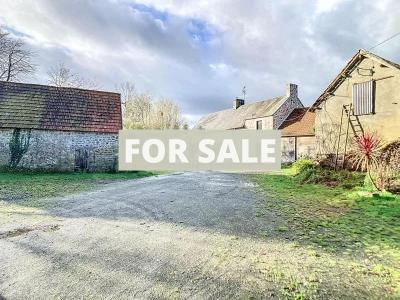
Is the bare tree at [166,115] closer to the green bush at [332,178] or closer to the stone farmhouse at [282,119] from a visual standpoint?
the stone farmhouse at [282,119]

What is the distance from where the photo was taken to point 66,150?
1711 cm

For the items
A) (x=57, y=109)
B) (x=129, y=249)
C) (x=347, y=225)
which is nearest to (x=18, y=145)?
(x=57, y=109)

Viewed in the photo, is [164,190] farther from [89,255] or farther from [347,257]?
[347,257]

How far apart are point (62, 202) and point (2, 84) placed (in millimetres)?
13524

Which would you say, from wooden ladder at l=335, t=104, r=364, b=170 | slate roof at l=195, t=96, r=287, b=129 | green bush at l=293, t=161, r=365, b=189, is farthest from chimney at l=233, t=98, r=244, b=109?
green bush at l=293, t=161, r=365, b=189

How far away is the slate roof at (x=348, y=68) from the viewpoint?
14.8 m

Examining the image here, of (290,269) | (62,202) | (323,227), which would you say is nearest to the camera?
(290,269)

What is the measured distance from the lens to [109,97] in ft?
66.7

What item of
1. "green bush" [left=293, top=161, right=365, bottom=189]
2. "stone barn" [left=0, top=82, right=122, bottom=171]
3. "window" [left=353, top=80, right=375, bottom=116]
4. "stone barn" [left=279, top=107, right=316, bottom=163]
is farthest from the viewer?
"stone barn" [left=279, top=107, right=316, bottom=163]

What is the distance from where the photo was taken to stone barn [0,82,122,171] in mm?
A: 16422

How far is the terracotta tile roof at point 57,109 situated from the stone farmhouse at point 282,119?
15.3 m

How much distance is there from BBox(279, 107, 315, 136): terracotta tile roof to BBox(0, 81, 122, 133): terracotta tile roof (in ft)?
50.6

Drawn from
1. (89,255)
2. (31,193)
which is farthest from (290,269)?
(31,193)

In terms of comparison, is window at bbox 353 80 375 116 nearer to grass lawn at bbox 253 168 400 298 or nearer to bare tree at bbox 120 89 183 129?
grass lawn at bbox 253 168 400 298
